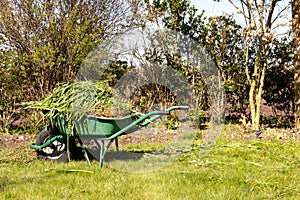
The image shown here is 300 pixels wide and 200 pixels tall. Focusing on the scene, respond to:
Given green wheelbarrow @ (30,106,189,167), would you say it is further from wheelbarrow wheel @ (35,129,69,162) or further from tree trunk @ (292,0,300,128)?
tree trunk @ (292,0,300,128)

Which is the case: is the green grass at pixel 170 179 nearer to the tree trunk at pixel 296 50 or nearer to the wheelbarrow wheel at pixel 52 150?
the wheelbarrow wheel at pixel 52 150

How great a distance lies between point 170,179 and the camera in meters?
3.00

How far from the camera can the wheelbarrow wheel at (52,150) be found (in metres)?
3.82

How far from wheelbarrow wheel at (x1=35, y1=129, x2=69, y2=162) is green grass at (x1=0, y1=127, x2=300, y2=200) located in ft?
0.40

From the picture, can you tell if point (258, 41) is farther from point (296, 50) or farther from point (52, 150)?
point (52, 150)

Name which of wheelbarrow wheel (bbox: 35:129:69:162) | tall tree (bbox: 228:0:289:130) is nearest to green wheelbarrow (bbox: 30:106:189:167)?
wheelbarrow wheel (bbox: 35:129:69:162)

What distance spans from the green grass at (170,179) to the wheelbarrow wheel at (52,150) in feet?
0.40

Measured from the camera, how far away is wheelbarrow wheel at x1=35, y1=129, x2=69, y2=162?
3.82 meters

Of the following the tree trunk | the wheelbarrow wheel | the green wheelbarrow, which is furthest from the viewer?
the tree trunk

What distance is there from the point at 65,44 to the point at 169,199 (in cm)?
389

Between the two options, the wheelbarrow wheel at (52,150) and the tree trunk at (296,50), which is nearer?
the wheelbarrow wheel at (52,150)

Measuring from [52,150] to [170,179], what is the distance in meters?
1.50

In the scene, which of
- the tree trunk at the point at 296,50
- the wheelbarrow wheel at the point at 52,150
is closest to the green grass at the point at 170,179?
the wheelbarrow wheel at the point at 52,150

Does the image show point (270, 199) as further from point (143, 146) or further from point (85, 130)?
point (143, 146)
